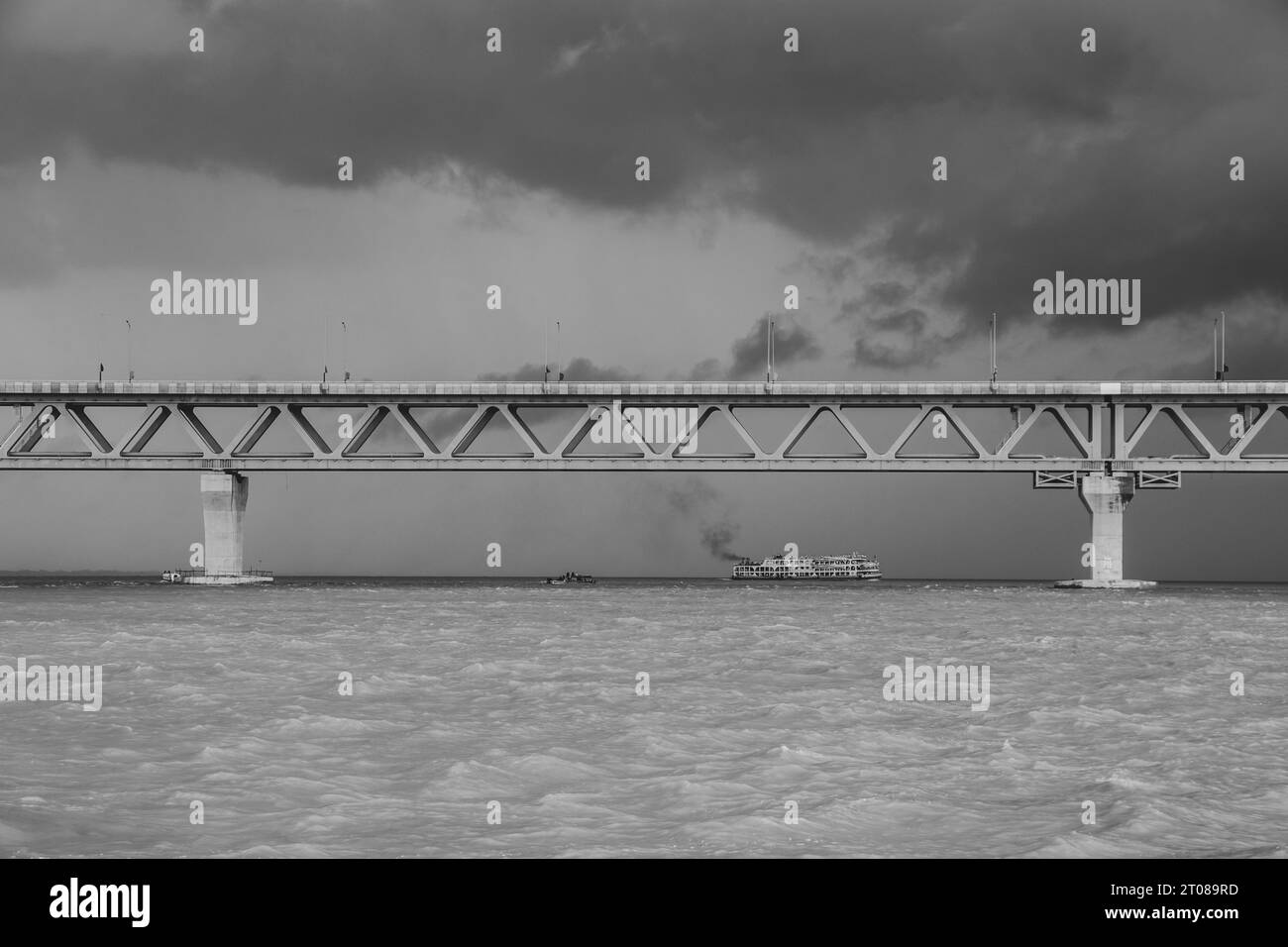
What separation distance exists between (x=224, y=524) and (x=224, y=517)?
608 mm

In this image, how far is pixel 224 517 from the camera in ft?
304

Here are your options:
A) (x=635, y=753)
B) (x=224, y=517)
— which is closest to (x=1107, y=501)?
(x=224, y=517)

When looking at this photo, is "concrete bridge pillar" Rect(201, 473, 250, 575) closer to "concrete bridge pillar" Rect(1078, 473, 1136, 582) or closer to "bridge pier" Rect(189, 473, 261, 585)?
"bridge pier" Rect(189, 473, 261, 585)

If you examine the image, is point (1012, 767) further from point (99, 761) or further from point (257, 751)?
point (99, 761)

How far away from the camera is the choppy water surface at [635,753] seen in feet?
39.3

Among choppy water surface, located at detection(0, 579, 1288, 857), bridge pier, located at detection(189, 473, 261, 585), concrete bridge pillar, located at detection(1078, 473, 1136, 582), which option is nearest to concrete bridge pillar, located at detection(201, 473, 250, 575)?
bridge pier, located at detection(189, 473, 261, 585)

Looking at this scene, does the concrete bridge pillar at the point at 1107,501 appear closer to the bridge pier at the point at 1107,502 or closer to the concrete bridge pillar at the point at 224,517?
the bridge pier at the point at 1107,502

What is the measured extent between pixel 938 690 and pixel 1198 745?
21.2 ft

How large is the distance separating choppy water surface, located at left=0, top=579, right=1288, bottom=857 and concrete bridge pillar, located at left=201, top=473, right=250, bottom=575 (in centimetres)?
5753

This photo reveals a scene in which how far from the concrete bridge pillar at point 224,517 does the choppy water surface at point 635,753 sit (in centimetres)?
Answer: 5753

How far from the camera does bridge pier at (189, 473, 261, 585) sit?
92.1m

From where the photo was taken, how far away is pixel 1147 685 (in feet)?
86.7

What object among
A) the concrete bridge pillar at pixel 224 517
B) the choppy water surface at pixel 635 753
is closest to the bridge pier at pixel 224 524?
the concrete bridge pillar at pixel 224 517
